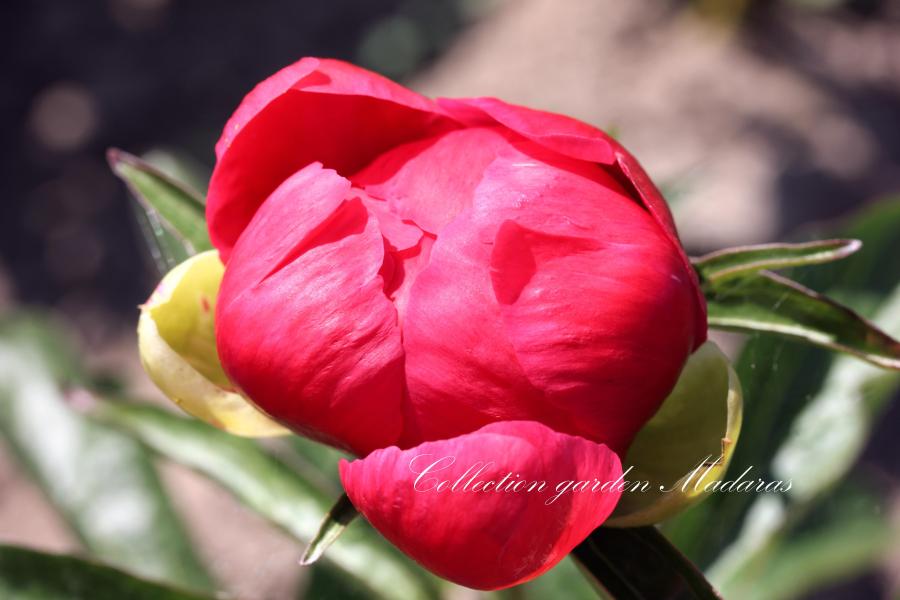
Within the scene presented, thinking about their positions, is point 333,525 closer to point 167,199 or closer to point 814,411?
point 167,199

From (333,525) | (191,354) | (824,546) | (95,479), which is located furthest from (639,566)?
(95,479)

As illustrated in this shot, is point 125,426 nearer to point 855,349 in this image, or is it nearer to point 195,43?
point 855,349

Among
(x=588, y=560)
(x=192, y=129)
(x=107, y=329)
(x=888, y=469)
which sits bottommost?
(x=888, y=469)

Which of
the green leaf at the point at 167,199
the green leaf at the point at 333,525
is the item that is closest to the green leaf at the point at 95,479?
the green leaf at the point at 167,199

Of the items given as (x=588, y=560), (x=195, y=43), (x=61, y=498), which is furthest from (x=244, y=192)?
(x=195, y=43)

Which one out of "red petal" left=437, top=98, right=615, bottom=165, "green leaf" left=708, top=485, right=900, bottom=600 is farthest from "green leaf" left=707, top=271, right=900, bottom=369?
"green leaf" left=708, top=485, right=900, bottom=600

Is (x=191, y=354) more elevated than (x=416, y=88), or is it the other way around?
(x=191, y=354)
